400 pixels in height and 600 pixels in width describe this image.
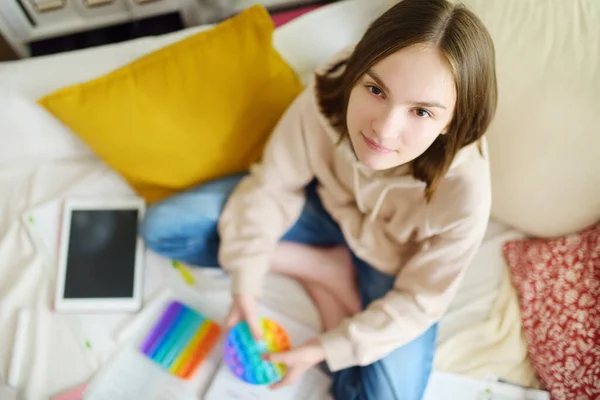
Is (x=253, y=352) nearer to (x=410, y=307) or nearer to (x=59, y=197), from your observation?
(x=410, y=307)

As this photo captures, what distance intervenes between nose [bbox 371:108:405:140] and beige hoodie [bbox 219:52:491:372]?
0.15m

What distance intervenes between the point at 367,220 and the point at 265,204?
20 cm

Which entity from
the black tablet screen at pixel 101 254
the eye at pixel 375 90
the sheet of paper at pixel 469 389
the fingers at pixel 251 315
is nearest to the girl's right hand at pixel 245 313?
the fingers at pixel 251 315

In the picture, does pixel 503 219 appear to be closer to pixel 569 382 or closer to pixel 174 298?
pixel 569 382

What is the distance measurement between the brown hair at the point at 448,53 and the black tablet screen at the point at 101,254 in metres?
0.56

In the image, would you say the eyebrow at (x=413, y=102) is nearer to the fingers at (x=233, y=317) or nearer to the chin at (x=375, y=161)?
the chin at (x=375, y=161)

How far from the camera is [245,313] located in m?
0.86

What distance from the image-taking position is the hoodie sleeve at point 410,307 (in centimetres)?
79

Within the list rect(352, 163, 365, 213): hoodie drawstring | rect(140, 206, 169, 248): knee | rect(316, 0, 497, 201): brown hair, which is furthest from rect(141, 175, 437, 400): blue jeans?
rect(316, 0, 497, 201): brown hair

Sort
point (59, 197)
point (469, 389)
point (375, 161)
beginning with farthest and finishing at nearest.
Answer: point (59, 197) < point (469, 389) < point (375, 161)

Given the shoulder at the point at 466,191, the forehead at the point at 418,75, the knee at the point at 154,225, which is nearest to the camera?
the forehead at the point at 418,75

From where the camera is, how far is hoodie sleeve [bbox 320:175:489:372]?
79cm

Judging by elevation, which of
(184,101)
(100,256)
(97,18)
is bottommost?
(100,256)

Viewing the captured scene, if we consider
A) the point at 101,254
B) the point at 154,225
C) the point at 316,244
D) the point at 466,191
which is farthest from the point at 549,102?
the point at 101,254
